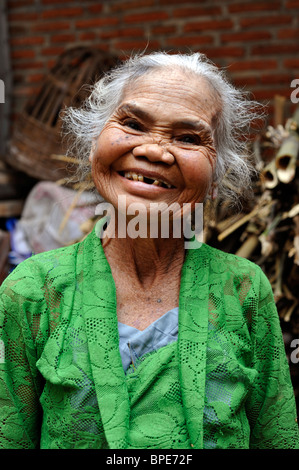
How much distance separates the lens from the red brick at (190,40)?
13.9 feet

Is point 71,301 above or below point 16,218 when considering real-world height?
above

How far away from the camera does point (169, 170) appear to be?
1.57m

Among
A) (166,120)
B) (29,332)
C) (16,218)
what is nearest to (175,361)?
(29,332)

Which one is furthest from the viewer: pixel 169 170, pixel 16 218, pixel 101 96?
pixel 16 218

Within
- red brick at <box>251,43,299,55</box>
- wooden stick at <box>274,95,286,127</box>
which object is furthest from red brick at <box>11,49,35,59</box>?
wooden stick at <box>274,95,286,127</box>

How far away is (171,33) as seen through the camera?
4281 millimetres

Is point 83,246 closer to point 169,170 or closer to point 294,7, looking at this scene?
point 169,170

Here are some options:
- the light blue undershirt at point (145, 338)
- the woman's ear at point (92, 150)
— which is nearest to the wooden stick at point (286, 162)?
the woman's ear at point (92, 150)

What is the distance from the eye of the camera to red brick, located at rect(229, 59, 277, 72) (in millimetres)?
4164

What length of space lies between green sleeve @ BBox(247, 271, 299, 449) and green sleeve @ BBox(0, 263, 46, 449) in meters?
0.65

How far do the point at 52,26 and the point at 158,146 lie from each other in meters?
3.36

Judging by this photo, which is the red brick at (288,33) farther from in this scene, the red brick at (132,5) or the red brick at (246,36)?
the red brick at (132,5)

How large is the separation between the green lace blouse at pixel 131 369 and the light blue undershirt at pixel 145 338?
27 millimetres
